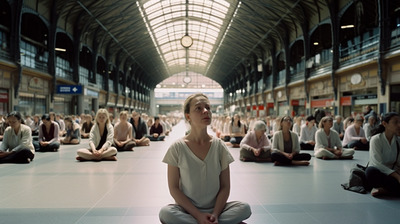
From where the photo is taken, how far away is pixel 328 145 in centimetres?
822

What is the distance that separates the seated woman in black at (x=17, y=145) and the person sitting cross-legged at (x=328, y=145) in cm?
742

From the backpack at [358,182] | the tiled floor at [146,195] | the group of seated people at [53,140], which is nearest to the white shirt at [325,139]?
the tiled floor at [146,195]

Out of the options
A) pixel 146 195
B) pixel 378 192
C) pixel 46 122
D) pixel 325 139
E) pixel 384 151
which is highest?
pixel 46 122

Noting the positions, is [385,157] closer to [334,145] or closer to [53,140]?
[334,145]

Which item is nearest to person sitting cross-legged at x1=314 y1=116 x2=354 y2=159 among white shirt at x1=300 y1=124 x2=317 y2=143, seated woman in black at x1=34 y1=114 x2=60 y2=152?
white shirt at x1=300 y1=124 x2=317 y2=143

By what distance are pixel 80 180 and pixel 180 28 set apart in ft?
118

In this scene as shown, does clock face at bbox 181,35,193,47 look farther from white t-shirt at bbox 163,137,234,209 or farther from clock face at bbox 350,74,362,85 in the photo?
white t-shirt at bbox 163,137,234,209

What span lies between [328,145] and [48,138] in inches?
344

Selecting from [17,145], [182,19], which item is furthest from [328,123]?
[182,19]

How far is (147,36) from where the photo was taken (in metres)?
35.3

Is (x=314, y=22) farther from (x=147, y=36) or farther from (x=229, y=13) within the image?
(x=147, y=36)

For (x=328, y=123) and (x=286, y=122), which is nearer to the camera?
(x=286, y=122)

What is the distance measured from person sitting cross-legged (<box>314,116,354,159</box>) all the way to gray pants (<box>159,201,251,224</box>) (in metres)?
6.17

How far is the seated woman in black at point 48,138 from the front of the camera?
945cm
